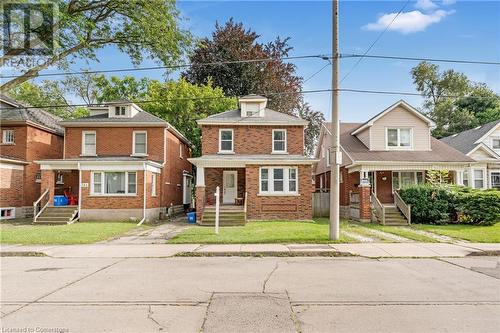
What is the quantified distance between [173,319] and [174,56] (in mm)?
16076

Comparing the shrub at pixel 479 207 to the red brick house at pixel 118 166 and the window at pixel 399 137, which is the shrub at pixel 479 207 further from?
the red brick house at pixel 118 166

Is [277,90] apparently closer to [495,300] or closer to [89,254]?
[89,254]

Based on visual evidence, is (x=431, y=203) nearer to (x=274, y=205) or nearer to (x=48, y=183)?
(x=274, y=205)

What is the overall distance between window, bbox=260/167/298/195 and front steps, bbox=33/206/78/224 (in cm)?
1093

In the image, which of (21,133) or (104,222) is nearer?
(104,222)

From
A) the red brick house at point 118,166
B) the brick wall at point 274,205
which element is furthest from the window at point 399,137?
the red brick house at point 118,166

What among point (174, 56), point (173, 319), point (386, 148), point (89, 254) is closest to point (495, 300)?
point (173, 319)

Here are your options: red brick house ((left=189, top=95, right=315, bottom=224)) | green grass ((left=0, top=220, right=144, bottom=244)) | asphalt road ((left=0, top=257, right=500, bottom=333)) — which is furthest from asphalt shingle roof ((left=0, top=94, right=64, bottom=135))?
asphalt road ((left=0, top=257, right=500, bottom=333))

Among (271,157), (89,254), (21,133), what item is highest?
(21,133)

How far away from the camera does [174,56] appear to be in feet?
61.9

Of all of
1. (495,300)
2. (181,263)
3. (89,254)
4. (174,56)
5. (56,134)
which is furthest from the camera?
(56,134)

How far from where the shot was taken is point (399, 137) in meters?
24.3

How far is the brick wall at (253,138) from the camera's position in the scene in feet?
75.2

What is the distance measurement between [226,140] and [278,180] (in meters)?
4.52
